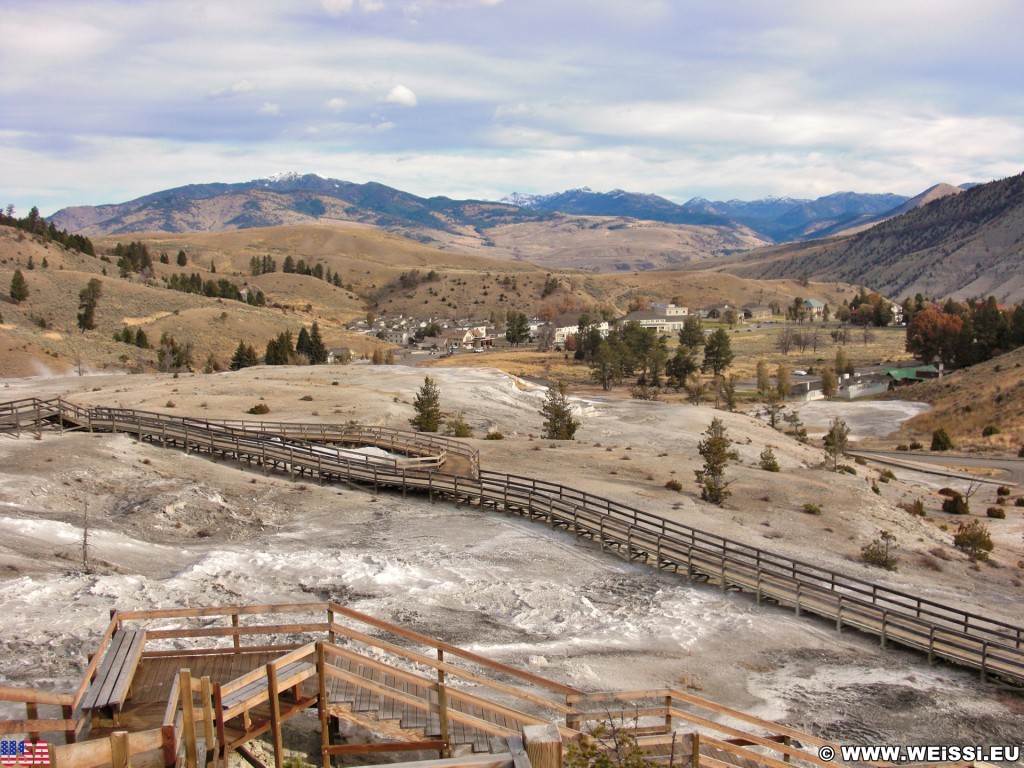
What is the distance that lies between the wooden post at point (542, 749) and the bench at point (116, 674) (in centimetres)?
494

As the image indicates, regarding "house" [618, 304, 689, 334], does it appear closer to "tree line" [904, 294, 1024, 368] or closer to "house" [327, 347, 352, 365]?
"tree line" [904, 294, 1024, 368]

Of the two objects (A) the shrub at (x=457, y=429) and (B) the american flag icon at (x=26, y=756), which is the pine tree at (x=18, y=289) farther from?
(B) the american flag icon at (x=26, y=756)

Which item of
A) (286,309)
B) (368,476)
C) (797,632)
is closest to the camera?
(797,632)

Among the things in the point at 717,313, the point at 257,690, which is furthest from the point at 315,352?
the point at 717,313

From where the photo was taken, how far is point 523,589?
21672 millimetres

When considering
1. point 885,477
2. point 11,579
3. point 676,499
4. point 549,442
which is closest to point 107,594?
point 11,579

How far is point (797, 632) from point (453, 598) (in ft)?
29.3

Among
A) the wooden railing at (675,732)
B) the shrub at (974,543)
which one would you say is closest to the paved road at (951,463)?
the shrub at (974,543)

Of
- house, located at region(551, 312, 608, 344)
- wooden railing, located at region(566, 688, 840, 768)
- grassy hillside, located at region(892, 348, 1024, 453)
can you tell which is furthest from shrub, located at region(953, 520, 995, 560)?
house, located at region(551, 312, 608, 344)

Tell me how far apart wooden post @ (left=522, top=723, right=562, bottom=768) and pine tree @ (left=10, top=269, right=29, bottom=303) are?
121614mm

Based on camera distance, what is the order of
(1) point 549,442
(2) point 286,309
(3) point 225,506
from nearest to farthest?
1. (3) point 225,506
2. (1) point 549,442
3. (2) point 286,309

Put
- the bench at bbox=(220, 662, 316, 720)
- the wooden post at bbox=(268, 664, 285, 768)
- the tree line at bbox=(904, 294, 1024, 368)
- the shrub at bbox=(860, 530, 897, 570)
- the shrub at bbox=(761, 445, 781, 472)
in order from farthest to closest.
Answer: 1. the tree line at bbox=(904, 294, 1024, 368)
2. the shrub at bbox=(761, 445, 781, 472)
3. the shrub at bbox=(860, 530, 897, 570)
4. the wooden post at bbox=(268, 664, 285, 768)
5. the bench at bbox=(220, 662, 316, 720)

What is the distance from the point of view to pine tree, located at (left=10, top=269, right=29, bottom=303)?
10688 centimetres

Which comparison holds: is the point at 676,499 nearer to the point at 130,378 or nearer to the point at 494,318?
the point at 130,378
